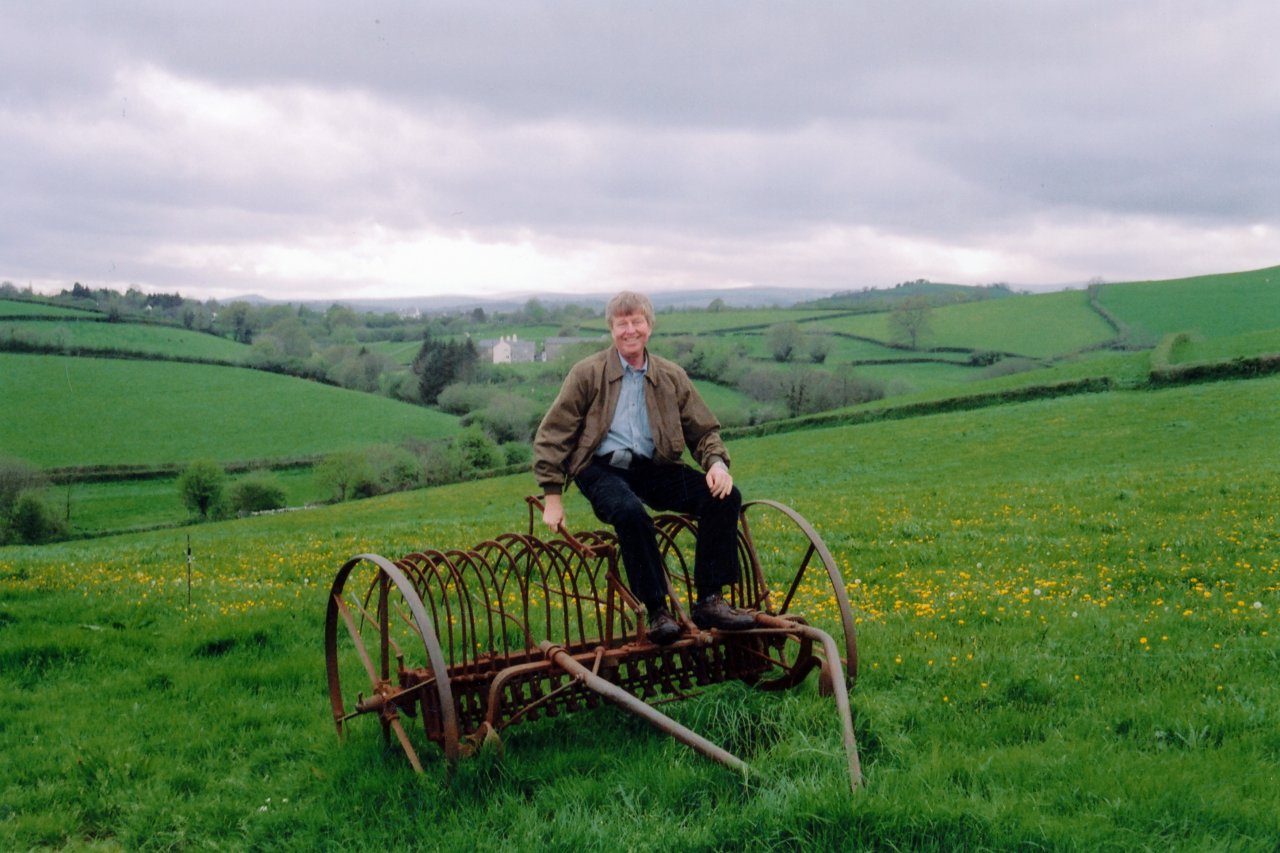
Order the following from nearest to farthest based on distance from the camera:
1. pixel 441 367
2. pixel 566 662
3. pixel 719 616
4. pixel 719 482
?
1. pixel 566 662
2. pixel 719 616
3. pixel 719 482
4. pixel 441 367

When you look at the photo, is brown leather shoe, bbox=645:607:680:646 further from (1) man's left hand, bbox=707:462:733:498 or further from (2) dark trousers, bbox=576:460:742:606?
(1) man's left hand, bbox=707:462:733:498

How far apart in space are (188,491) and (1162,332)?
65.4m

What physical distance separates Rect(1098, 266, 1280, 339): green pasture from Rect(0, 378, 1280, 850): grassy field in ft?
195

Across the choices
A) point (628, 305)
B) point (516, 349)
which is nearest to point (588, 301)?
point (516, 349)

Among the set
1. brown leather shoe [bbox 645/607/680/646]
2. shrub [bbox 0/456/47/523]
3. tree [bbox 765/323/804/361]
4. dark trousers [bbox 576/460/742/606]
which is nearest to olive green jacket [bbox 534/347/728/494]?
dark trousers [bbox 576/460/742/606]

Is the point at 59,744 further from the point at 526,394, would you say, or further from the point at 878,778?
the point at 526,394

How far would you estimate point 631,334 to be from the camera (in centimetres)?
601

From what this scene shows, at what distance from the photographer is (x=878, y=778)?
4.54 m

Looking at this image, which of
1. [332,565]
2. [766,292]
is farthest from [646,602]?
[766,292]

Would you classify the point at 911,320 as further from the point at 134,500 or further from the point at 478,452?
the point at 134,500

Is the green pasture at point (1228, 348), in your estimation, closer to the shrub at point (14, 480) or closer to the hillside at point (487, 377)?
the hillside at point (487, 377)

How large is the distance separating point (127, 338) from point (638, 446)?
8267 centimetres

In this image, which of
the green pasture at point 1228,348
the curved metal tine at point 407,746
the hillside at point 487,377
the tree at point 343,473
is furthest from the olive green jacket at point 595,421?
the tree at point 343,473

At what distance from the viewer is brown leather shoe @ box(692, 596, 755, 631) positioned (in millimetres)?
5527
